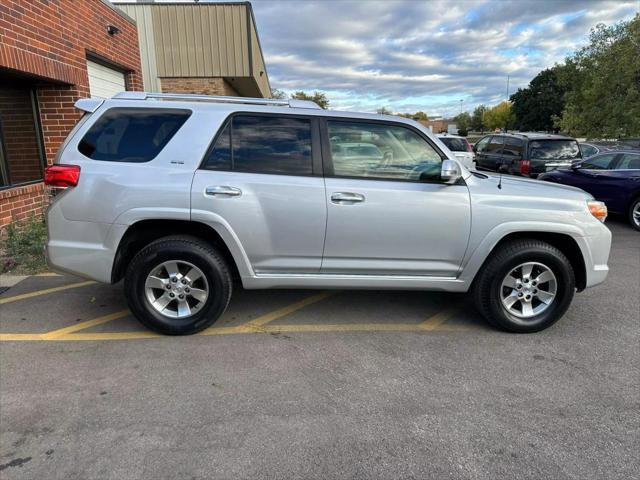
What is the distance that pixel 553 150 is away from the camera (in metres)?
11.6

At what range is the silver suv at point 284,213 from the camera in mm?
3793

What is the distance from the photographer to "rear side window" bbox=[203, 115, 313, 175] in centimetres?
389

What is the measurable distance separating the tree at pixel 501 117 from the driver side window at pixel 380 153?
92020 mm

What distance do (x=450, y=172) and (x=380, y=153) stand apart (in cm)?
61

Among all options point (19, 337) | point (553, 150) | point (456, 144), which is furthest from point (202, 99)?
point (456, 144)

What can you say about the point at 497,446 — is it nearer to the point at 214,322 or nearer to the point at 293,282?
the point at 293,282

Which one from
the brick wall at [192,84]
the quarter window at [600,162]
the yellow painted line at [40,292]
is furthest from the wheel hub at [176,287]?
the brick wall at [192,84]

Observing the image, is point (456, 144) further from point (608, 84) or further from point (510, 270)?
point (510, 270)

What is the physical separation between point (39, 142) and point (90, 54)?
1.99m

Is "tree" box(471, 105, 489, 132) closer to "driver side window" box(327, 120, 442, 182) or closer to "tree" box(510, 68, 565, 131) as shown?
"tree" box(510, 68, 565, 131)

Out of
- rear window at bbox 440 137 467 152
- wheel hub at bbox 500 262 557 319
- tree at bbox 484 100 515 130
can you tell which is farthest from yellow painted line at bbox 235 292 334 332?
tree at bbox 484 100 515 130

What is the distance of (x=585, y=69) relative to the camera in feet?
68.3

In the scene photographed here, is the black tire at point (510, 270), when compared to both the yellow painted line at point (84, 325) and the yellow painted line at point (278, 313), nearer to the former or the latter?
the yellow painted line at point (278, 313)

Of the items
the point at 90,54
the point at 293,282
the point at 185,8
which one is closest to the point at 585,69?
the point at 185,8
